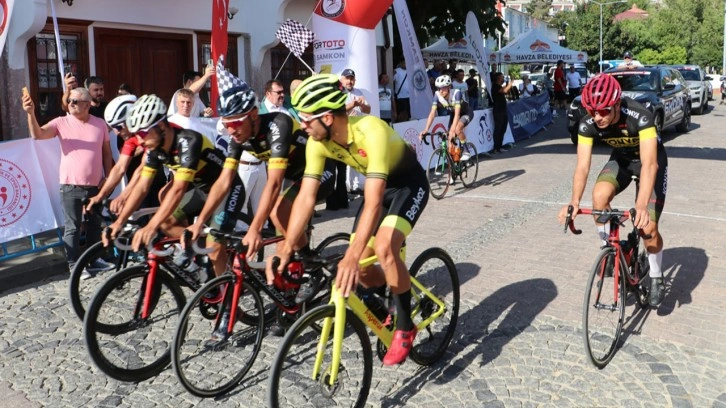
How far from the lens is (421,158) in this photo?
1376 cm

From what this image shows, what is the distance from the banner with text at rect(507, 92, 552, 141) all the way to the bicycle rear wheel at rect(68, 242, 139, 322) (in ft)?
46.6

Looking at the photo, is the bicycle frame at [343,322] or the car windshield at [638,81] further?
the car windshield at [638,81]

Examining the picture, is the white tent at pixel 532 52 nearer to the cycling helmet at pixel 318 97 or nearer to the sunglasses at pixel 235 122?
the sunglasses at pixel 235 122

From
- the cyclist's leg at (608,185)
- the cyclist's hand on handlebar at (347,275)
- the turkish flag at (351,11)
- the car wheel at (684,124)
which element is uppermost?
the turkish flag at (351,11)

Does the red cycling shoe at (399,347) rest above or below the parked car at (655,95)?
below

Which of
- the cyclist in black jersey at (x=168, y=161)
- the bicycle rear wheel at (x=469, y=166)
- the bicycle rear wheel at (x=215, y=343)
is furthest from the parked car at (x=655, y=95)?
the bicycle rear wheel at (x=215, y=343)

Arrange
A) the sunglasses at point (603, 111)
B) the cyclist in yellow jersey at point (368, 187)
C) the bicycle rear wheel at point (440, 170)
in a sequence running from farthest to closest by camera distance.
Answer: the bicycle rear wheel at point (440, 170) < the sunglasses at point (603, 111) < the cyclist in yellow jersey at point (368, 187)

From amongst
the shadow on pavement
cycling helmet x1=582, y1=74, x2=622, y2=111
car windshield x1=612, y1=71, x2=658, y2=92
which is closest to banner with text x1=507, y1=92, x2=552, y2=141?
car windshield x1=612, y1=71, x2=658, y2=92

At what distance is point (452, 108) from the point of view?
12.1m

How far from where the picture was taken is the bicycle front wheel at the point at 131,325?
180 inches

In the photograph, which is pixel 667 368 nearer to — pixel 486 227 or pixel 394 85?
pixel 486 227

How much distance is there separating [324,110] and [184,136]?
5.15 ft

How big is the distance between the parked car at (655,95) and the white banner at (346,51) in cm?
675

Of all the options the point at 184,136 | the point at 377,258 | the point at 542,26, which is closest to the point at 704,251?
the point at 377,258
